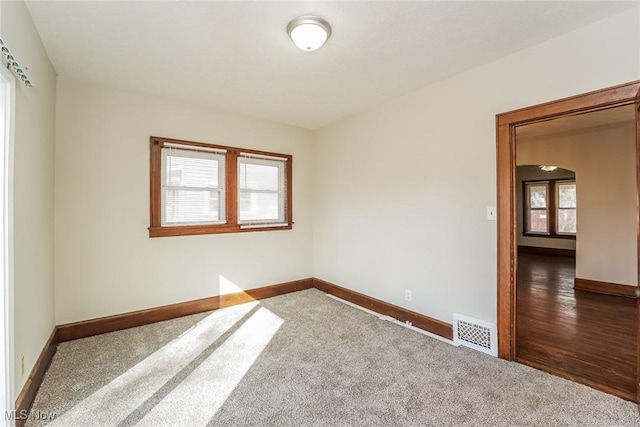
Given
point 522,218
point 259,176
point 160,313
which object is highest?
point 259,176

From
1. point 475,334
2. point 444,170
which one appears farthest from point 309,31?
point 475,334

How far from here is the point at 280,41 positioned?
2.30 metres

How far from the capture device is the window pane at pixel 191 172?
140 inches

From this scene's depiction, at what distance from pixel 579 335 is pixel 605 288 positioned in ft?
8.20

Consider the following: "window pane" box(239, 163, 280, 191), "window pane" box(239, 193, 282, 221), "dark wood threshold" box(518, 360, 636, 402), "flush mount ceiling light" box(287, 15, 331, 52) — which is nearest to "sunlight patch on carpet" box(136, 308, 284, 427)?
"window pane" box(239, 193, 282, 221)

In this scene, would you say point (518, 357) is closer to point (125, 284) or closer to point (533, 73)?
point (533, 73)

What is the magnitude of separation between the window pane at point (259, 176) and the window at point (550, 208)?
317 inches

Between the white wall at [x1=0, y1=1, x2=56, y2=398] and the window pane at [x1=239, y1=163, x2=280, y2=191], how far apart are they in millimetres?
1999

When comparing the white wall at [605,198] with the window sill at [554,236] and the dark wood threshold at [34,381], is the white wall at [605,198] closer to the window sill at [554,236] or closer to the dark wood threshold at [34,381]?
the window sill at [554,236]

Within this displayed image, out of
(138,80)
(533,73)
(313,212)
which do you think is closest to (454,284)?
(533,73)

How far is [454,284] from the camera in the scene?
2938 mm

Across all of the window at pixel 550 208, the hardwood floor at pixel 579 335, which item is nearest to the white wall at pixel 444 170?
the hardwood floor at pixel 579 335

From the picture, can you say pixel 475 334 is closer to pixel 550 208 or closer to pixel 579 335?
pixel 579 335

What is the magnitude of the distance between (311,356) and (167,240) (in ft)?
7.19
